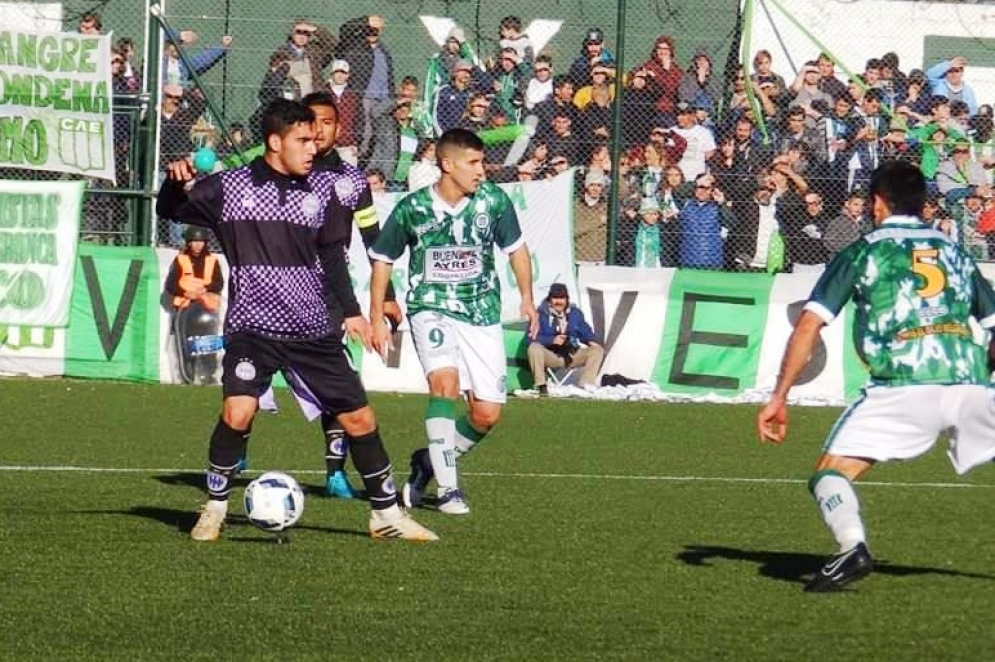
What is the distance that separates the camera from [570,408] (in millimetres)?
18109

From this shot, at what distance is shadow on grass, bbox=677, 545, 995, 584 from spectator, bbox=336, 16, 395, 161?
37.3 ft

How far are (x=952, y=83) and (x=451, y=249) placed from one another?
38.1ft

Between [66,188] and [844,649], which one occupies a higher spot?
[66,188]

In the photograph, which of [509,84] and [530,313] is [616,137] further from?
[530,313]

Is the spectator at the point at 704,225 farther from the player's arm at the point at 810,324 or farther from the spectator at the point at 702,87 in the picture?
the player's arm at the point at 810,324

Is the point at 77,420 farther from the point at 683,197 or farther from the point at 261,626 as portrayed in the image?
the point at 261,626

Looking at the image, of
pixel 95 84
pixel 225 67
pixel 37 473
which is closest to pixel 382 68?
pixel 225 67

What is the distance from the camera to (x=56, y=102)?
19.5 meters

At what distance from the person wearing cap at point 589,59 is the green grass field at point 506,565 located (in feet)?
22.6

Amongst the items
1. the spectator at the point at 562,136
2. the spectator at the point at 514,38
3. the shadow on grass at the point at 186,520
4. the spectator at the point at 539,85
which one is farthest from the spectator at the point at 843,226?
the shadow on grass at the point at 186,520

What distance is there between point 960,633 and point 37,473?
6616 mm

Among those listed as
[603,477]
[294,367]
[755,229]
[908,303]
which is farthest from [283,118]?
[755,229]

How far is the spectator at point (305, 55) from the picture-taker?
19969mm

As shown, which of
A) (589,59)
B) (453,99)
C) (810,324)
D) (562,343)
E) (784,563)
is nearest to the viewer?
(810,324)
